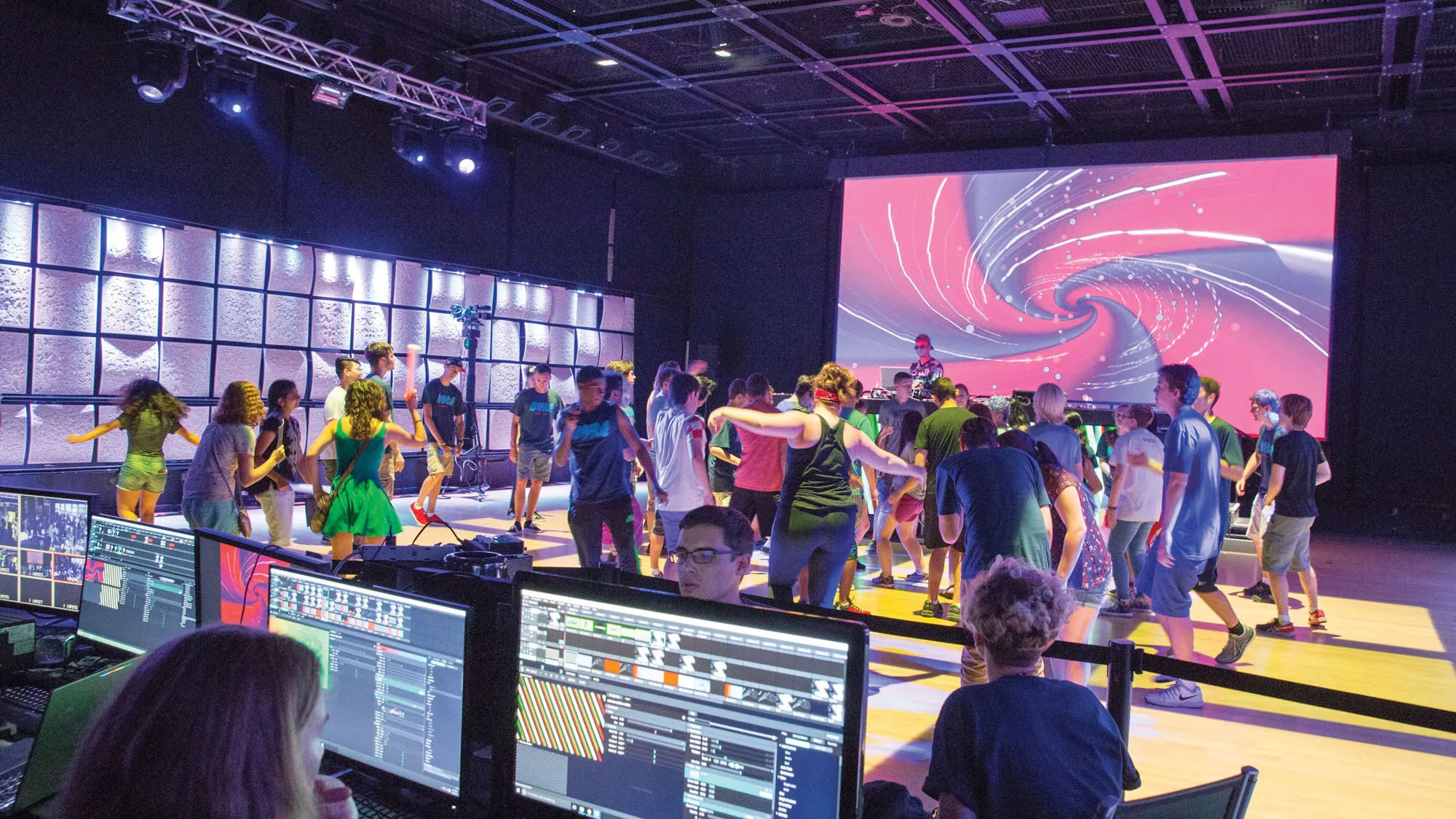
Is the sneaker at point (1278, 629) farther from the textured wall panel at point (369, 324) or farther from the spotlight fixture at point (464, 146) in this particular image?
the textured wall panel at point (369, 324)

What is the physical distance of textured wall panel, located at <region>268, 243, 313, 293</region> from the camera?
373 inches

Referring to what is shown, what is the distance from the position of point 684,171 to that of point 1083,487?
37.4 feet

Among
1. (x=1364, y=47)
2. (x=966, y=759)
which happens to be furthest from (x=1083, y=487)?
(x=1364, y=47)

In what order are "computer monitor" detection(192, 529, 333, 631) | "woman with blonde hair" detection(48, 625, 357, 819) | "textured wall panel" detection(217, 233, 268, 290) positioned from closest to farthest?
1. "woman with blonde hair" detection(48, 625, 357, 819)
2. "computer monitor" detection(192, 529, 333, 631)
3. "textured wall panel" detection(217, 233, 268, 290)

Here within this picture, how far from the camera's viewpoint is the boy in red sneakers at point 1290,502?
623 cm

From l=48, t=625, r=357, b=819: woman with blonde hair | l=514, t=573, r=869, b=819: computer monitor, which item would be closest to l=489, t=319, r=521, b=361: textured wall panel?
l=514, t=573, r=869, b=819: computer monitor

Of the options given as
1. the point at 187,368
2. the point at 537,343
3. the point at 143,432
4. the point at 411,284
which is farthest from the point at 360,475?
the point at 537,343

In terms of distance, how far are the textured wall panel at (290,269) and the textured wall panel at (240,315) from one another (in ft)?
0.79

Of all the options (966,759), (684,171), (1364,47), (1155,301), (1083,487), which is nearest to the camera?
(966,759)

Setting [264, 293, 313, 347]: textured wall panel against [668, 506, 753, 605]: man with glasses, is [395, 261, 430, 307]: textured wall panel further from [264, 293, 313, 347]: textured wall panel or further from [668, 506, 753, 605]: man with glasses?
[668, 506, 753, 605]: man with glasses

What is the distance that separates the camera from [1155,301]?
1094 cm

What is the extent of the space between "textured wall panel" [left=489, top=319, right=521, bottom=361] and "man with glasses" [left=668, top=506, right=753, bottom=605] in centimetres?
1015

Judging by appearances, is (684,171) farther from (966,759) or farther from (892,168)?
(966,759)

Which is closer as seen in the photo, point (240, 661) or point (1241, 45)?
point (240, 661)
